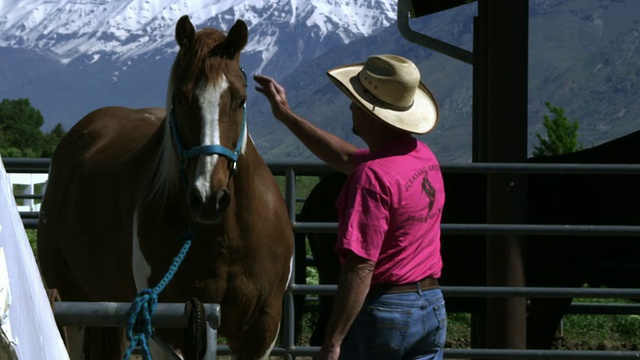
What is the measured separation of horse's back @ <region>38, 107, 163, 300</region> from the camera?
4.97m

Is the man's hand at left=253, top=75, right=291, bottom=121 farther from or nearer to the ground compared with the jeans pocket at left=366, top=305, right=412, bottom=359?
farther from the ground

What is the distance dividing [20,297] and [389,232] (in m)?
1.87

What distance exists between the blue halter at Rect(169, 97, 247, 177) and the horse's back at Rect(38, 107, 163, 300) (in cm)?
59

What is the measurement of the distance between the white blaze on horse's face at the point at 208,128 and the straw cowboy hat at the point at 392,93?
2.92ft

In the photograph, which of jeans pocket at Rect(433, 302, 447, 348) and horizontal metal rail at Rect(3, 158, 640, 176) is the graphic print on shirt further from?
horizontal metal rail at Rect(3, 158, 640, 176)

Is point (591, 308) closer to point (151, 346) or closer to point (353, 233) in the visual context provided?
point (151, 346)

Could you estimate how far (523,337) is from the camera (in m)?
5.89

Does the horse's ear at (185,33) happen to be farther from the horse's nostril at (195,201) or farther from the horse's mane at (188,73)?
the horse's nostril at (195,201)

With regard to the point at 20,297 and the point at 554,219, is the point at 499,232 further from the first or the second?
the point at 20,297

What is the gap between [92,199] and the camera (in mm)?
5230

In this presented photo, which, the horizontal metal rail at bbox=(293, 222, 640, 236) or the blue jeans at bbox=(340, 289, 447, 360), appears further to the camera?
the horizontal metal rail at bbox=(293, 222, 640, 236)

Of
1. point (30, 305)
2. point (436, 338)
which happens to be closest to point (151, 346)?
point (436, 338)

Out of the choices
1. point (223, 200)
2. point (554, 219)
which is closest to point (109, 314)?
point (223, 200)

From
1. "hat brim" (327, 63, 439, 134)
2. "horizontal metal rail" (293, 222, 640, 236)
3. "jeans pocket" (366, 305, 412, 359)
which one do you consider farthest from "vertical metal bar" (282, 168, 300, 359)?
"jeans pocket" (366, 305, 412, 359)
